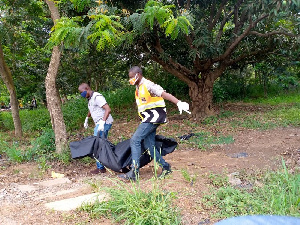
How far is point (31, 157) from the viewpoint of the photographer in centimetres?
571

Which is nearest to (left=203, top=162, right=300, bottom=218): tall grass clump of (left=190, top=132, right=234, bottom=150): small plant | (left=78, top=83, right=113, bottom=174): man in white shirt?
(left=78, top=83, right=113, bottom=174): man in white shirt

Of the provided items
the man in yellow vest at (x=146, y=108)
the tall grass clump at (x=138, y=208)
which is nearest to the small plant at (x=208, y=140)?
the man in yellow vest at (x=146, y=108)

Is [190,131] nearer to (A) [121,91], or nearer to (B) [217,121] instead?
(B) [217,121]

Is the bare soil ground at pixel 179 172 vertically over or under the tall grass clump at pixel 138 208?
under

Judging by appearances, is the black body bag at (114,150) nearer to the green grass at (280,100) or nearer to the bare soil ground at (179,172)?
the bare soil ground at (179,172)

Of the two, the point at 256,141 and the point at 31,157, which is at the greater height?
the point at 31,157

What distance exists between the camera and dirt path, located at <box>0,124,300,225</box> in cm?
289

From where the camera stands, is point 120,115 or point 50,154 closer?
point 50,154

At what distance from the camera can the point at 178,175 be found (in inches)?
160

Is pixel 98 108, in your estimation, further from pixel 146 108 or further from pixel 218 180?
pixel 218 180

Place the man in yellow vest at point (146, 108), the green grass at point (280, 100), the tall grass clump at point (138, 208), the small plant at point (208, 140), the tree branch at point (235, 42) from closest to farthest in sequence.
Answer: the tall grass clump at point (138, 208) → the man in yellow vest at point (146, 108) → the small plant at point (208, 140) → the tree branch at point (235, 42) → the green grass at point (280, 100)

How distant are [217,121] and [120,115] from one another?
3435 mm

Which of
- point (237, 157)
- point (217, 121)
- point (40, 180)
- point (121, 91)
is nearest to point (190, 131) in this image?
point (217, 121)

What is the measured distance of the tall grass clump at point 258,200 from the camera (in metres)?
2.75
